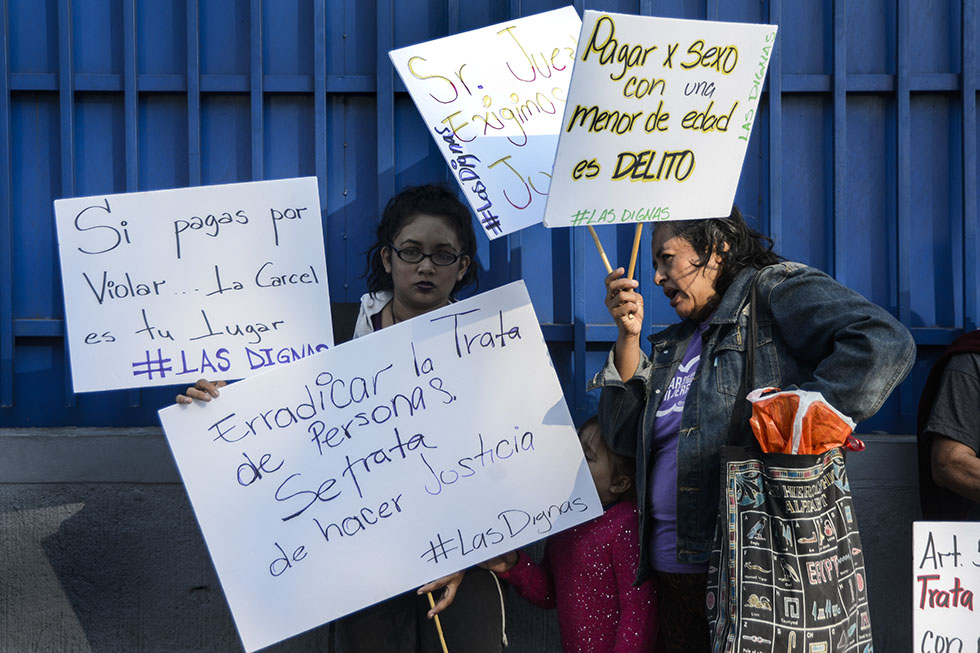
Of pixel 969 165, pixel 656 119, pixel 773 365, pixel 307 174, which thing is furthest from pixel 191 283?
pixel 969 165

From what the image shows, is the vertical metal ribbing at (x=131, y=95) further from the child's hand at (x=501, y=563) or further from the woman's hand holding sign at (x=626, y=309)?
the woman's hand holding sign at (x=626, y=309)

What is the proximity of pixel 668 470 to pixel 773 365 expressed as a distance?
0.43 metres

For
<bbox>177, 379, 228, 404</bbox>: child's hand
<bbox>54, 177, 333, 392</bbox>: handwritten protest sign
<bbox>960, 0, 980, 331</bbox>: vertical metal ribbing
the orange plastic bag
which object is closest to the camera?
the orange plastic bag

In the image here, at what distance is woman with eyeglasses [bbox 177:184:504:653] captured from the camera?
273 centimetres

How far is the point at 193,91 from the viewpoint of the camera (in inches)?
145

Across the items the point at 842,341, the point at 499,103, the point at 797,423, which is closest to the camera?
the point at 797,423

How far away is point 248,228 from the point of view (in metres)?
2.77

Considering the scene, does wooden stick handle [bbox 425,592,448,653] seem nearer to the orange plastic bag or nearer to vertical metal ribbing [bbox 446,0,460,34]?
the orange plastic bag

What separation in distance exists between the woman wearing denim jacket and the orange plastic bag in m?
0.10

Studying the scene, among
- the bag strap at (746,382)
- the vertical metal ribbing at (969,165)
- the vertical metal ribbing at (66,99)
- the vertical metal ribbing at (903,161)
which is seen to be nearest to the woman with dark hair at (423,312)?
the bag strap at (746,382)

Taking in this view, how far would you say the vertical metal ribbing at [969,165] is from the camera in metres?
3.61

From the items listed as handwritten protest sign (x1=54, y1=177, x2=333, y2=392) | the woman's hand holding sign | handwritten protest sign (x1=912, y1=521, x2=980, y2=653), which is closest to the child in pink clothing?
the woman's hand holding sign

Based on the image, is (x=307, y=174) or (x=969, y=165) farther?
(x=307, y=174)

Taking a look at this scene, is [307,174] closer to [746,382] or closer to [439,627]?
[439,627]
